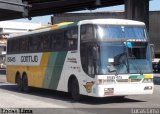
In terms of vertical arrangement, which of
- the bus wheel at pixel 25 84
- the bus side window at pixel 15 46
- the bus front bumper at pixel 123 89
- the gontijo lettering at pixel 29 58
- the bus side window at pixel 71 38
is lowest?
the bus wheel at pixel 25 84

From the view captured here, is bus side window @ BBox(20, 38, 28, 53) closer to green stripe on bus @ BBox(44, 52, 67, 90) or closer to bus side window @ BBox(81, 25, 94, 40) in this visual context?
green stripe on bus @ BBox(44, 52, 67, 90)

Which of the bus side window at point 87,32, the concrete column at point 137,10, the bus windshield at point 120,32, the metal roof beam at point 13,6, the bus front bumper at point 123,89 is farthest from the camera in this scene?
the concrete column at point 137,10

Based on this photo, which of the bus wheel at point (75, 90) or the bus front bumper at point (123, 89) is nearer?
the bus front bumper at point (123, 89)

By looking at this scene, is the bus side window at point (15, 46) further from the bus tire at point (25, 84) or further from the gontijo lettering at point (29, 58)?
the bus tire at point (25, 84)

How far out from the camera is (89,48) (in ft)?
60.5

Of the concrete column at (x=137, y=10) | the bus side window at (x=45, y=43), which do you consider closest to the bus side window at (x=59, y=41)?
the bus side window at (x=45, y=43)

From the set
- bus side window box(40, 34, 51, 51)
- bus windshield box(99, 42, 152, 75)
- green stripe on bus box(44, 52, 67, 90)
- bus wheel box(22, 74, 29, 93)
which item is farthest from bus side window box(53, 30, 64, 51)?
bus wheel box(22, 74, 29, 93)

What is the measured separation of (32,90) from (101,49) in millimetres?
9405

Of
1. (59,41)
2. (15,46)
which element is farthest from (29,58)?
(59,41)

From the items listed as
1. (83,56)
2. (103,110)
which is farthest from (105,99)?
(103,110)

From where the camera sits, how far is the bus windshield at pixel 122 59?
708 inches

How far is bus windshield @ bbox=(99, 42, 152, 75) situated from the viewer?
59.0 ft

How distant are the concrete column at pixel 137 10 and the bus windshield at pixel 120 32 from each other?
→ 81.3ft

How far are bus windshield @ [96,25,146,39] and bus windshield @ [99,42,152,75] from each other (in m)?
0.36
